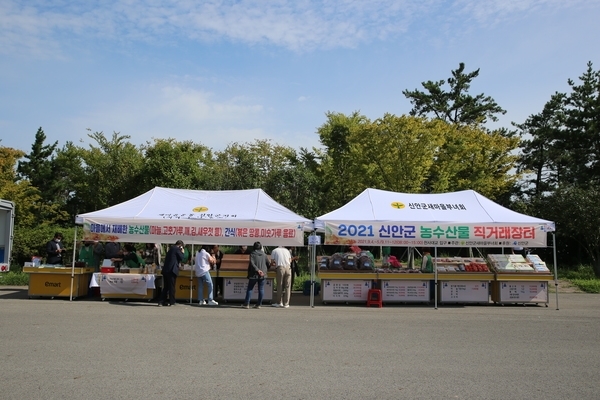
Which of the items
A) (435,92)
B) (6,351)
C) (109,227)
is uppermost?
(435,92)

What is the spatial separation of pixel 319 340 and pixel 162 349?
2.51 meters

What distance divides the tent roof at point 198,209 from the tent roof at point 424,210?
4.44ft

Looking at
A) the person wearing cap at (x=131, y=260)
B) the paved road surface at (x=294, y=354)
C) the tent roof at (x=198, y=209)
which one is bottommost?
the paved road surface at (x=294, y=354)

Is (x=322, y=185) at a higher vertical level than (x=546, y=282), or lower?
higher

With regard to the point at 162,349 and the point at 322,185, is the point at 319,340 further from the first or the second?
the point at 322,185

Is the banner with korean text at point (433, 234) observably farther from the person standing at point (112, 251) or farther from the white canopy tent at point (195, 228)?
the person standing at point (112, 251)

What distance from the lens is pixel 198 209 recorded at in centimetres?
1562

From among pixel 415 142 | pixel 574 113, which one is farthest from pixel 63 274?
pixel 574 113

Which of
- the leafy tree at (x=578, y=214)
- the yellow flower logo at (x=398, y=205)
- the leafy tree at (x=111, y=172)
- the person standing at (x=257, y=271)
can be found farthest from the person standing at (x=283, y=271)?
the leafy tree at (x=111, y=172)

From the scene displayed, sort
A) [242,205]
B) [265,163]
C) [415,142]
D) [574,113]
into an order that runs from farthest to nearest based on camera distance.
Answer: [265,163]
[574,113]
[415,142]
[242,205]

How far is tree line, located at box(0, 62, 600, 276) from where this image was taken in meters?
28.0

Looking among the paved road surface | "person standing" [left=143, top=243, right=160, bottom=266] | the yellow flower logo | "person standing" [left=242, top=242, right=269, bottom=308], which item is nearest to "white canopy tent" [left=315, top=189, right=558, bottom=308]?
the yellow flower logo

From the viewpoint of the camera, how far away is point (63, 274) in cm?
1531

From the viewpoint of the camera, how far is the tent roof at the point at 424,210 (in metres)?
14.6
